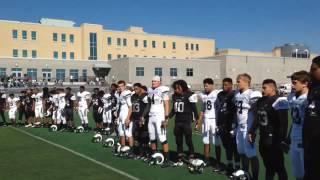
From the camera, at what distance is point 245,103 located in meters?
7.83

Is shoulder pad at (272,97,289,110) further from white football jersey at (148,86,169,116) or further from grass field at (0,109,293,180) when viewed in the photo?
white football jersey at (148,86,169,116)

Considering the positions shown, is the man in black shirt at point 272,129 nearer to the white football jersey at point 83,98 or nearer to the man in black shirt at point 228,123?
the man in black shirt at point 228,123

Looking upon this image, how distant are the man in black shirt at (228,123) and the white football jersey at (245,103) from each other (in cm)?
63

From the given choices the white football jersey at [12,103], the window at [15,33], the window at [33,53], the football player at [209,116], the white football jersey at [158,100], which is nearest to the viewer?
the football player at [209,116]

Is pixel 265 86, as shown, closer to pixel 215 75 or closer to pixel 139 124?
pixel 139 124

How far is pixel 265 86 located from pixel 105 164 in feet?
16.1

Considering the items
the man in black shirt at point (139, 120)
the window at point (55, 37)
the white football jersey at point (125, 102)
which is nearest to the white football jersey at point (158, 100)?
the man in black shirt at point (139, 120)

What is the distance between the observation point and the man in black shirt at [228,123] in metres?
8.70

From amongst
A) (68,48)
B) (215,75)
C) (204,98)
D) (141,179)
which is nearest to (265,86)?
(204,98)

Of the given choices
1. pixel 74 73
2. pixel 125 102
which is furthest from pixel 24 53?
pixel 125 102

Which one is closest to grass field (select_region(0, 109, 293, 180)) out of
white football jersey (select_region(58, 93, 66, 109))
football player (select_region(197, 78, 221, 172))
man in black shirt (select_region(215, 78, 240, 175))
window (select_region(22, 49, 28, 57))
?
man in black shirt (select_region(215, 78, 240, 175))

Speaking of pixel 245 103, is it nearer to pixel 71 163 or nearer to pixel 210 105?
pixel 210 105

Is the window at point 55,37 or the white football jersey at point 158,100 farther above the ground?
the window at point 55,37

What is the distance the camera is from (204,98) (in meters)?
9.65
